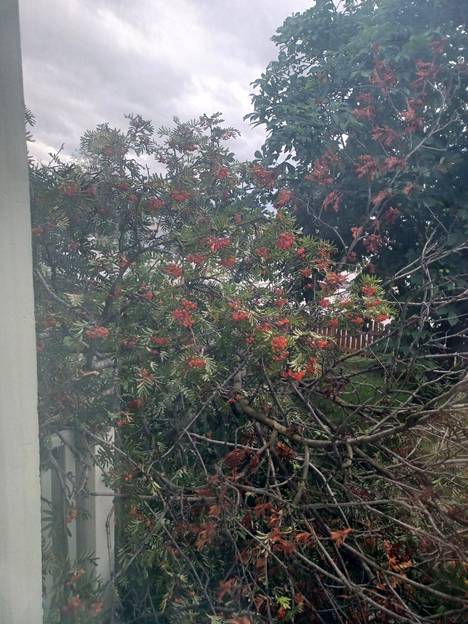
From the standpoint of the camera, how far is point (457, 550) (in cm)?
130

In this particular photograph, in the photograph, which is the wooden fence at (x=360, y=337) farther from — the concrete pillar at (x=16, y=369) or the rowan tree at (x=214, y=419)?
the concrete pillar at (x=16, y=369)

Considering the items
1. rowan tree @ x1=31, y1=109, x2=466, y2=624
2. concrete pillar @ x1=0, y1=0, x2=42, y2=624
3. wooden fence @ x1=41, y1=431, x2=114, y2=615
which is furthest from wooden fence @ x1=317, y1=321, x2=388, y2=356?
concrete pillar @ x1=0, y1=0, x2=42, y2=624

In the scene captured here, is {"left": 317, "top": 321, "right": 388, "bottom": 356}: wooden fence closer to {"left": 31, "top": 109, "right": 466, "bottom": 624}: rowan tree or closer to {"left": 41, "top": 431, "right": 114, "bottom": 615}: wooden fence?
{"left": 31, "top": 109, "right": 466, "bottom": 624}: rowan tree

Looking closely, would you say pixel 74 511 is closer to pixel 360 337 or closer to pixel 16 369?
pixel 16 369

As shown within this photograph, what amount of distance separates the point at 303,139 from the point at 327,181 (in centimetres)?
19

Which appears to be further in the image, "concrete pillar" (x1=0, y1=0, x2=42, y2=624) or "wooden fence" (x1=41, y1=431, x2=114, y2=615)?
"wooden fence" (x1=41, y1=431, x2=114, y2=615)

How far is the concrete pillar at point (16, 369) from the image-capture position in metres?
0.90

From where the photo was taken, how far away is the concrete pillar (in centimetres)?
90

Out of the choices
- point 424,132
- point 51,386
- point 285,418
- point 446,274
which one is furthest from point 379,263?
point 51,386

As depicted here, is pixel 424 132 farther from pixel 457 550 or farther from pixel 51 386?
pixel 51 386

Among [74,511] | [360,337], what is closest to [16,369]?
[74,511]

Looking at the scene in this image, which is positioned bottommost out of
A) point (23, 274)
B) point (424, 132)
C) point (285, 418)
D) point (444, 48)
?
point (285, 418)

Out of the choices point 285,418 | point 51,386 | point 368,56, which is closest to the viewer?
point 51,386

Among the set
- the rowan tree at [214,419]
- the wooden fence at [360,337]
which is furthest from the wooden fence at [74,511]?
the wooden fence at [360,337]
